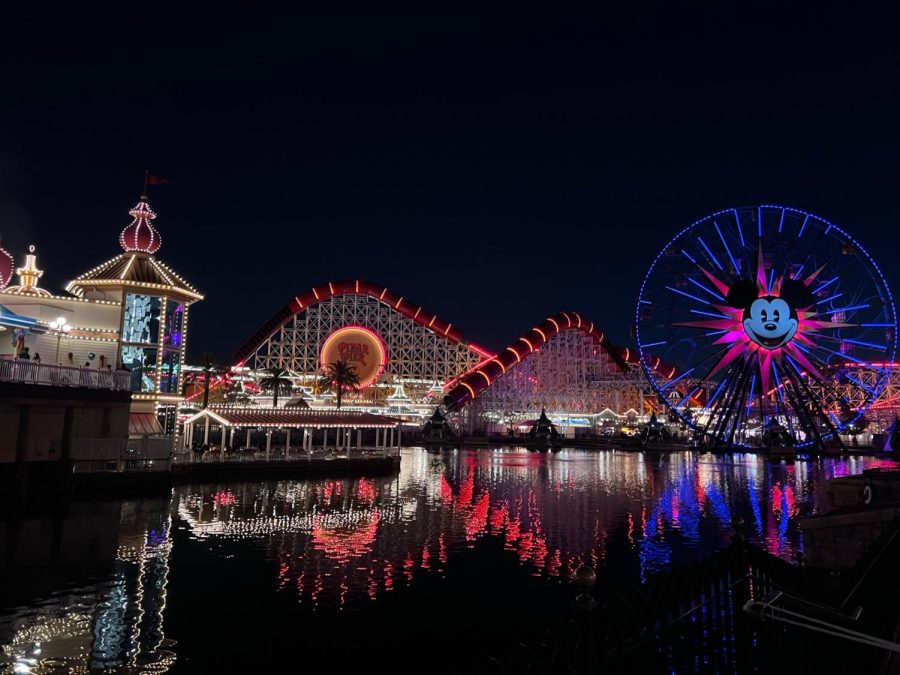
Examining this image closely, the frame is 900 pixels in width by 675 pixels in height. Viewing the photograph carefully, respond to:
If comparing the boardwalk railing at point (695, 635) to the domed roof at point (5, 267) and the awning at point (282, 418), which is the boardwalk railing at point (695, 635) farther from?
the domed roof at point (5, 267)

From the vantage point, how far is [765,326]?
148 ft

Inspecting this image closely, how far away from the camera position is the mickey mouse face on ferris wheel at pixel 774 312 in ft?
147

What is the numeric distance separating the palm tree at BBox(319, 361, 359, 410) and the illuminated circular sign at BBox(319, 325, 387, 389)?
82 cm

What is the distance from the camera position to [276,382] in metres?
61.0

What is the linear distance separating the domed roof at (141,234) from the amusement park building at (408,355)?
30081 mm

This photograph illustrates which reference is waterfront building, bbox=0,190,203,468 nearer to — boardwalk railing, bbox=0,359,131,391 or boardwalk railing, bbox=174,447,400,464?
boardwalk railing, bbox=0,359,131,391

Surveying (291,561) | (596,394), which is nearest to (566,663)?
(291,561)

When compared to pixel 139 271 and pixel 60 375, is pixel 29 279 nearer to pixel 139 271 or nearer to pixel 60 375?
pixel 139 271

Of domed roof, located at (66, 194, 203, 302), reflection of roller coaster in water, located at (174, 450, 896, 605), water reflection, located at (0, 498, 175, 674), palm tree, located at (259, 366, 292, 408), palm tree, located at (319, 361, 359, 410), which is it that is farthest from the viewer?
palm tree, located at (319, 361, 359, 410)

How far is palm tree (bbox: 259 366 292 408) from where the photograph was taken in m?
61.1

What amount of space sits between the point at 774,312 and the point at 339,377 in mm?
36303

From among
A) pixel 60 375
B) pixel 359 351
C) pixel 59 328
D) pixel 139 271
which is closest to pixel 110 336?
pixel 59 328

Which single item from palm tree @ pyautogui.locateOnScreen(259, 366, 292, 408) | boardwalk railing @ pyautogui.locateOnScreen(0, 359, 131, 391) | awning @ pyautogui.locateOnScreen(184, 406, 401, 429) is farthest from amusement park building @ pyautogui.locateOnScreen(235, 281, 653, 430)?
boardwalk railing @ pyautogui.locateOnScreen(0, 359, 131, 391)

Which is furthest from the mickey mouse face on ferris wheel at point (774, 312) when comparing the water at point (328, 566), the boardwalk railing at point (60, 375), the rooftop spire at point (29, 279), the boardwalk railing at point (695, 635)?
the rooftop spire at point (29, 279)
